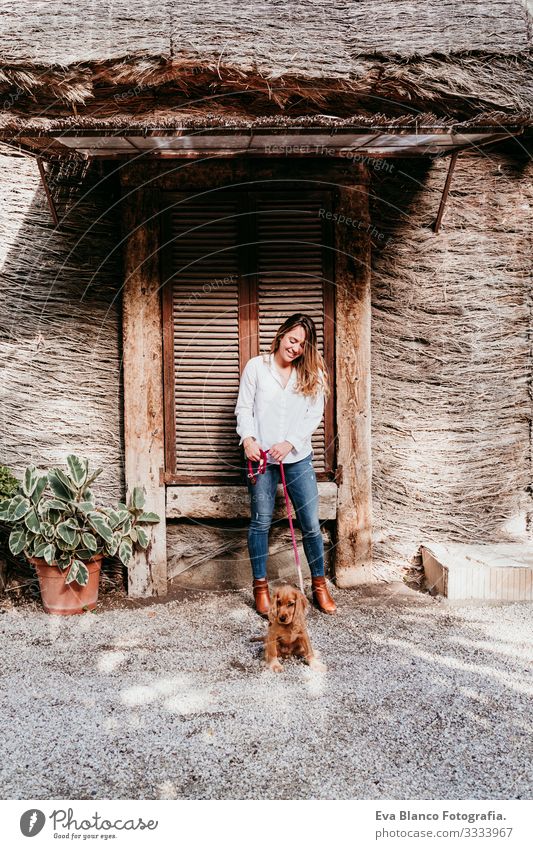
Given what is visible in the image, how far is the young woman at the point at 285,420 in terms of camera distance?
4.05m

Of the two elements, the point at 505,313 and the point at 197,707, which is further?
the point at 505,313

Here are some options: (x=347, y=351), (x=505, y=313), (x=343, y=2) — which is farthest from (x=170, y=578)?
(x=343, y=2)

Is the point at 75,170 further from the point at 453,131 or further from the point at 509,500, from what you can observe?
the point at 509,500

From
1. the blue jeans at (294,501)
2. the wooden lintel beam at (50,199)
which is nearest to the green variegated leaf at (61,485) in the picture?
the blue jeans at (294,501)

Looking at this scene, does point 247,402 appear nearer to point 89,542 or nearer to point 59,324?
point 89,542

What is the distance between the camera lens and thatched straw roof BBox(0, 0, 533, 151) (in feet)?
14.7

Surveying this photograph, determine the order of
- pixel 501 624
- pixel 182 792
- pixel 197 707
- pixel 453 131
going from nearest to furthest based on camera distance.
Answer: pixel 182 792 → pixel 197 707 → pixel 453 131 → pixel 501 624

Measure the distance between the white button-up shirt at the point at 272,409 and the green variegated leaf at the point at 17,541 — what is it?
1.48 m

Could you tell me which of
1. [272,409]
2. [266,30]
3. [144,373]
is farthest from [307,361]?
[266,30]

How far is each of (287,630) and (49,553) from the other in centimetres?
160

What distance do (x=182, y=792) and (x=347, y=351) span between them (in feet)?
9.49

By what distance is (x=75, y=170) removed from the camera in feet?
15.0

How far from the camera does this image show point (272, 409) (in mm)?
4094

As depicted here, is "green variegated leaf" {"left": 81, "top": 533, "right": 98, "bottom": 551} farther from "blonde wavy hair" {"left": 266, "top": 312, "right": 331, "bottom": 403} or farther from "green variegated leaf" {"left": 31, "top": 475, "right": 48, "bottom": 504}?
"blonde wavy hair" {"left": 266, "top": 312, "right": 331, "bottom": 403}
